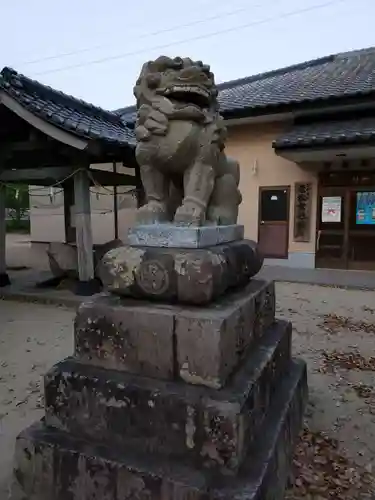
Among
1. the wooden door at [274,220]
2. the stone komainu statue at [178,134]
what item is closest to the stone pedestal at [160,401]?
the stone komainu statue at [178,134]

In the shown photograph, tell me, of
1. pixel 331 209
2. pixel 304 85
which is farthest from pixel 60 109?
pixel 304 85

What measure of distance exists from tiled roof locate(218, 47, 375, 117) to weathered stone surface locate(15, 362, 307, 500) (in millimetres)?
7660

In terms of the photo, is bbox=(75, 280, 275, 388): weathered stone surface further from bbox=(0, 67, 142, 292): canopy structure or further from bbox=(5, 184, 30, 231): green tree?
bbox=(5, 184, 30, 231): green tree

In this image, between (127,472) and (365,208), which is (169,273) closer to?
(127,472)

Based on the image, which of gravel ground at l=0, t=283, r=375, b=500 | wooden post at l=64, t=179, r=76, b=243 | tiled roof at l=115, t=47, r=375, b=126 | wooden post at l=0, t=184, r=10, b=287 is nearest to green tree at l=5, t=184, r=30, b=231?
wooden post at l=64, t=179, r=76, b=243

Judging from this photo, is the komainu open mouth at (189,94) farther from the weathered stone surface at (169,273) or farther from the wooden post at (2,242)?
the wooden post at (2,242)

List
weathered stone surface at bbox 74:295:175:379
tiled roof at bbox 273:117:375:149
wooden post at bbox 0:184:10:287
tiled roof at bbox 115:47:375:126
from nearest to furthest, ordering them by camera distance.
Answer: weathered stone surface at bbox 74:295:175:379 → wooden post at bbox 0:184:10:287 → tiled roof at bbox 273:117:375:149 → tiled roof at bbox 115:47:375:126

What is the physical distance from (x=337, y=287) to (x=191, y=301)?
6.08 m

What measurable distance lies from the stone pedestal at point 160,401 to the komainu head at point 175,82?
81cm

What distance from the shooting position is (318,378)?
334cm

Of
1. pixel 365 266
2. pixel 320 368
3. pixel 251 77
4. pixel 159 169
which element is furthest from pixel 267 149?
pixel 159 169

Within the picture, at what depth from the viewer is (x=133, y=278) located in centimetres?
179

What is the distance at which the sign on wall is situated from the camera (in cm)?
884

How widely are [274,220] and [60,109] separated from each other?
5459 mm
